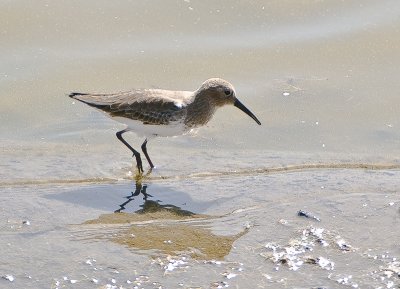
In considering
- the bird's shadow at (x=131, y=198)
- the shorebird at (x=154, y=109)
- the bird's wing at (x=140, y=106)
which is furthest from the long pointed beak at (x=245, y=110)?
the bird's shadow at (x=131, y=198)

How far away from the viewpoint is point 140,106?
7.09 metres

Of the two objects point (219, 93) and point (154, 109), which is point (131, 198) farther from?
point (219, 93)

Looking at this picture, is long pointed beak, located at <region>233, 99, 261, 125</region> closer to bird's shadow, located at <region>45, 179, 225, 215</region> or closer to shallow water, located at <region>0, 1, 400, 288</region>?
shallow water, located at <region>0, 1, 400, 288</region>

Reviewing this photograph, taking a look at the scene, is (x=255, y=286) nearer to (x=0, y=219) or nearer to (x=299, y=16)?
(x=0, y=219)

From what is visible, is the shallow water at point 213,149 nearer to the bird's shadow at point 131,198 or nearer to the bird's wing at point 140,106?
the bird's shadow at point 131,198

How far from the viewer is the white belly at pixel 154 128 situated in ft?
23.2

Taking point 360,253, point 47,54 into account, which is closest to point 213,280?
point 360,253

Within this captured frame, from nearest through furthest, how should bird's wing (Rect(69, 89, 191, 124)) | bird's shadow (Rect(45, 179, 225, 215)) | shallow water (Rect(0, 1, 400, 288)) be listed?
shallow water (Rect(0, 1, 400, 288)) → bird's shadow (Rect(45, 179, 225, 215)) → bird's wing (Rect(69, 89, 191, 124))

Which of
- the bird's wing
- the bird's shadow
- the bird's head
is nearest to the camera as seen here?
the bird's shadow

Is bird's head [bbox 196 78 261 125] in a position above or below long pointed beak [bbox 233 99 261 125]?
above

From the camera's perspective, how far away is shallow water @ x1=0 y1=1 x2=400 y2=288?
16.5ft

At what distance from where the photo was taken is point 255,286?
4762 millimetres

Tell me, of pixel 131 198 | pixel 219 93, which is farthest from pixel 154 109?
pixel 131 198

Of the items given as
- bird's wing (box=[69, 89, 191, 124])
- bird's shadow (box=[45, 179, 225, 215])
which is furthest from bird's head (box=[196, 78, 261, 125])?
bird's shadow (box=[45, 179, 225, 215])
